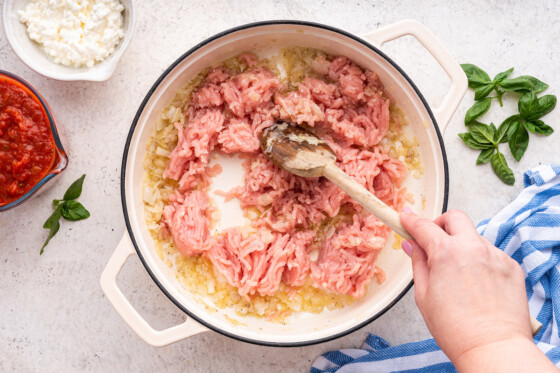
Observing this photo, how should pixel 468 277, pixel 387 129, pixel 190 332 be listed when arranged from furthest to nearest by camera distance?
pixel 387 129 < pixel 190 332 < pixel 468 277

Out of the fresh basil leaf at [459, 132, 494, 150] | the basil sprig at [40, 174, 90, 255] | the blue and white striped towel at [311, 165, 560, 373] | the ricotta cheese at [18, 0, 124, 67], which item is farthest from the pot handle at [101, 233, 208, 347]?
the fresh basil leaf at [459, 132, 494, 150]

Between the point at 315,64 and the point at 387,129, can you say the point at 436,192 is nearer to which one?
the point at 387,129

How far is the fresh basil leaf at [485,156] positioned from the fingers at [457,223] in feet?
3.41

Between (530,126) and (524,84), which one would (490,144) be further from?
(524,84)

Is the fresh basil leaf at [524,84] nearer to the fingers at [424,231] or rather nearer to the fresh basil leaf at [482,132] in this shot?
the fresh basil leaf at [482,132]

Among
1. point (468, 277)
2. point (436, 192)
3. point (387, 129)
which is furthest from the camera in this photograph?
point (387, 129)

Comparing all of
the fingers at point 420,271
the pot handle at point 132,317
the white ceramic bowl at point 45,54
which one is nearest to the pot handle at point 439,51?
the fingers at point 420,271

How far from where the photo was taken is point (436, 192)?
8.32 ft

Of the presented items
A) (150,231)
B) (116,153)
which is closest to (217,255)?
(150,231)

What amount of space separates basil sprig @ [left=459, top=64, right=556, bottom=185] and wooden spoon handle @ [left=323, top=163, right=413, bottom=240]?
2.81ft

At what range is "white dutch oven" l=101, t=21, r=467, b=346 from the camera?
2.36 meters

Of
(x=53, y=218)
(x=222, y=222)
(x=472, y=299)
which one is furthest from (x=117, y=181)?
(x=472, y=299)

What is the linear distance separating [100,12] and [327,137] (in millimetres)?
1313

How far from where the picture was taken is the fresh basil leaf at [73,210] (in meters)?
2.73
